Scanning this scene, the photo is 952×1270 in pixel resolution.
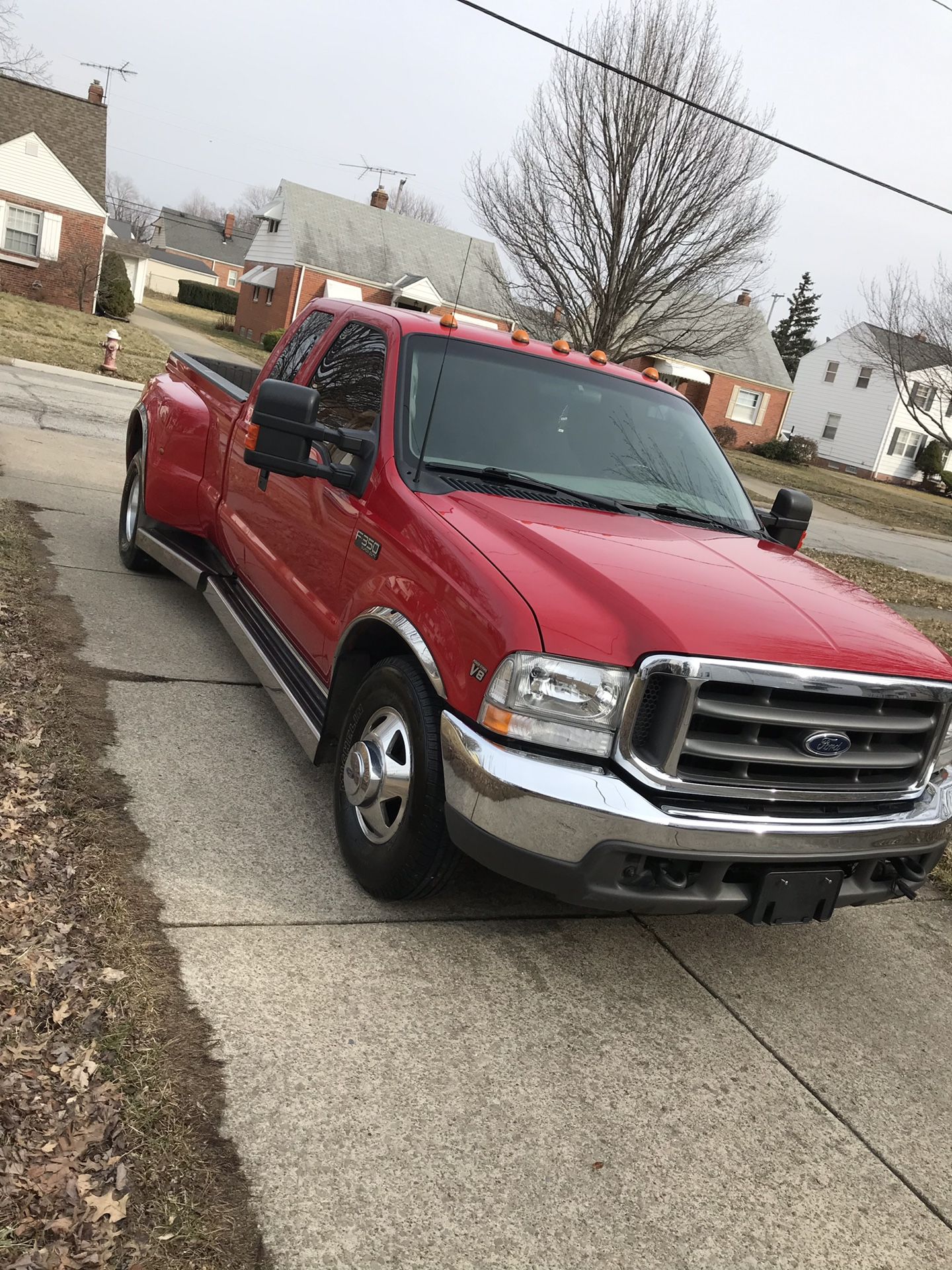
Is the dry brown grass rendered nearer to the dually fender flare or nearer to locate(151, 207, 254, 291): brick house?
the dually fender flare

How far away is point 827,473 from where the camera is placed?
4350 cm

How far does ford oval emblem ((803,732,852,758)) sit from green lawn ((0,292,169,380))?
Result: 1850 cm

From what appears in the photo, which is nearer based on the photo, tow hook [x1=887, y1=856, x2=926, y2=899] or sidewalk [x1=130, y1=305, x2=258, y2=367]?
tow hook [x1=887, y1=856, x2=926, y2=899]

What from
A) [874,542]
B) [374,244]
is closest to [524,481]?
[874,542]

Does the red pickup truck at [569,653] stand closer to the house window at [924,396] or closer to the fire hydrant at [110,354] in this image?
the fire hydrant at [110,354]

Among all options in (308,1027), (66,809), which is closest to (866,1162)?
(308,1027)

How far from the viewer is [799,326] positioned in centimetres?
7906

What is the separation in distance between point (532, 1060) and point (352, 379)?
2863 millimetres

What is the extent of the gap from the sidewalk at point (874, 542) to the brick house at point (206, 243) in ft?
243

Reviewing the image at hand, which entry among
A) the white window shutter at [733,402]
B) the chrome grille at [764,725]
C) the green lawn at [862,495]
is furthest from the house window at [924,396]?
the chrome grille at [764,725]

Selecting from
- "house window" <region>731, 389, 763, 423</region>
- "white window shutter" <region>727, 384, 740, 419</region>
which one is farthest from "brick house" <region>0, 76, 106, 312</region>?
"house window" <region>731, 389, 763, 423</region>

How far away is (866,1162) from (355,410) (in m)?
3.21

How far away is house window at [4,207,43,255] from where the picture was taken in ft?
110

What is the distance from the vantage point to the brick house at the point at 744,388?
45.8m
